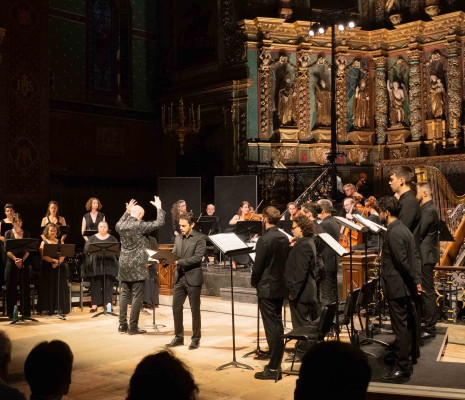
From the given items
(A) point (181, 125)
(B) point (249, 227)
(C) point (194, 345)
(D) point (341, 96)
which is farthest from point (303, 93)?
(C) point (194, 345)

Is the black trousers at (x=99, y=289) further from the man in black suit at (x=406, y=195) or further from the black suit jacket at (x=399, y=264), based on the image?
the black suit jacket at (x=399, y=264)

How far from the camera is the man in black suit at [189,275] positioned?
8.13 metres

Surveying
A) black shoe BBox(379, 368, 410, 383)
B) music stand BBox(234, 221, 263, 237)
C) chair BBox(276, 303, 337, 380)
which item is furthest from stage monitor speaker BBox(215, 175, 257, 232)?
black shoe BBox(379, 368, 410, 383)

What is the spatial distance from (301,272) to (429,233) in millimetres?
1906

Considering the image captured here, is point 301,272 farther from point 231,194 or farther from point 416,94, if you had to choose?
point 416,94

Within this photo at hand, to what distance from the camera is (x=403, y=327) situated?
6.05 m

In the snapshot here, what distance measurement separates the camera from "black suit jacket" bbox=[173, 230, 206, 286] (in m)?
8.10

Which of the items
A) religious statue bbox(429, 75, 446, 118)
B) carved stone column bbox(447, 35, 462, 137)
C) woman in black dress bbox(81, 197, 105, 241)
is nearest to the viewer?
woman in black dress bbox(81, 197, 105, 241)

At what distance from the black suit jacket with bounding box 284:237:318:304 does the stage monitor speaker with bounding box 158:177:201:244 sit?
7826mm

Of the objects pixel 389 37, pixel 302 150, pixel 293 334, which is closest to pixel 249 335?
pixel 293 334

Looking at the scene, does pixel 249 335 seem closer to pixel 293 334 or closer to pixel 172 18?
pixel 293 334

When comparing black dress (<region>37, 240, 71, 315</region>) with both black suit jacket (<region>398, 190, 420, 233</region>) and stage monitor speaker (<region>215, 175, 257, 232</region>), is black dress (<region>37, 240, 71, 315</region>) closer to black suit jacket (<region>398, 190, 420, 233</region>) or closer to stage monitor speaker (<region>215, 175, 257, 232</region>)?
stage monitor speaker (<region>215, 175, 257, 232</region>)

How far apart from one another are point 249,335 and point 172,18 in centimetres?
1415

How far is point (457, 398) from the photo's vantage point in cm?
500
